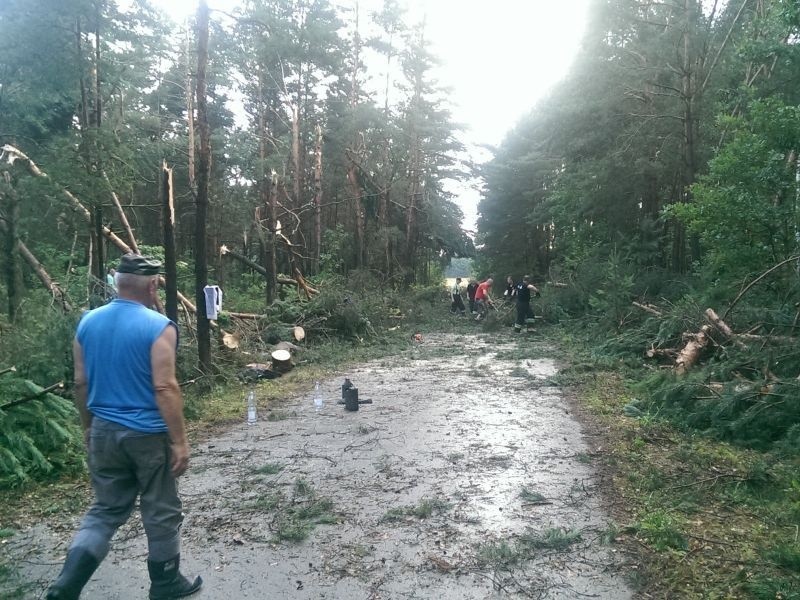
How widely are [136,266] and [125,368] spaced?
1.93 feet

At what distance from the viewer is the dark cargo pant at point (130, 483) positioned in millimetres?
3332

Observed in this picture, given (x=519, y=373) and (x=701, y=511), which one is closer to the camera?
(x=701, y=511)

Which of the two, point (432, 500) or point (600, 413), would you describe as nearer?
point (432, 500)

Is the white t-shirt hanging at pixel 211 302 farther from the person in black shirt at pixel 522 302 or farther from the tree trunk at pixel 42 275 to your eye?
the person in black shirt at pixel 522 302

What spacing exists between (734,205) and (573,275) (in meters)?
12.2

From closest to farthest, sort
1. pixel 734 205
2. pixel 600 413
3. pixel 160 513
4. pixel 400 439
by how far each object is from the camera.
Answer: pixel 160 513
pixel 400 439
pixel 600 413
pixel 734 205

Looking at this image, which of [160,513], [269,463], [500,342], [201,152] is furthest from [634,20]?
[160,513]

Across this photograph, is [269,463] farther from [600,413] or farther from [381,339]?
[381,339]

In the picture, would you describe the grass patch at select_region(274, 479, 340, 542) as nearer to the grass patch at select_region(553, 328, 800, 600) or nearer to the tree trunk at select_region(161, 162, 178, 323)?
the grass patch at select_region(553, 328, 800, 600)

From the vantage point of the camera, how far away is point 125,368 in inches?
132

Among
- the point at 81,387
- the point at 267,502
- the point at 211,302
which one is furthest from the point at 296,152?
the point at 81,387

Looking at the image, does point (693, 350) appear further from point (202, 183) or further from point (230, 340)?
point (230, 340)

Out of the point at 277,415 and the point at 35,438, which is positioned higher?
the point at 35,438

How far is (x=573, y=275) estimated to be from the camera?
23.2 meters
